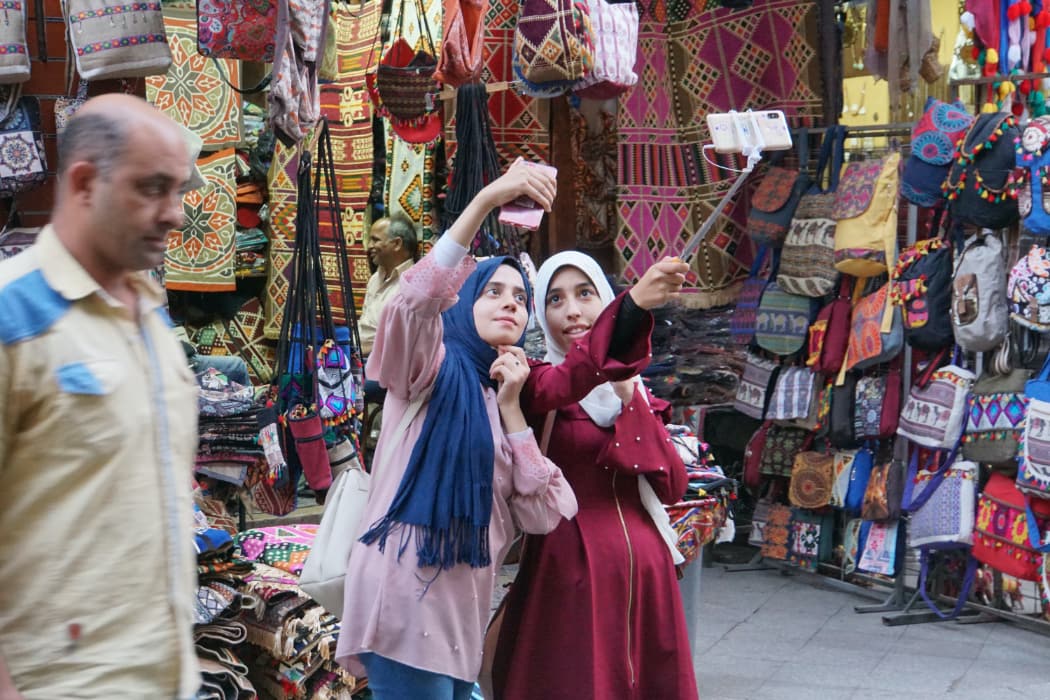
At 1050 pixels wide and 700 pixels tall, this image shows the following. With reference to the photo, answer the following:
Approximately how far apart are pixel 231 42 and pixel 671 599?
6.28ft

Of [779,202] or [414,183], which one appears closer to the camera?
[414,183]

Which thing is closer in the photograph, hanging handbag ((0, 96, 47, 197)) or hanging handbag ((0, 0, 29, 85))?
hanging handbag ((0, 0, 29, 85))

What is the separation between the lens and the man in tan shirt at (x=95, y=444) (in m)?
1.83

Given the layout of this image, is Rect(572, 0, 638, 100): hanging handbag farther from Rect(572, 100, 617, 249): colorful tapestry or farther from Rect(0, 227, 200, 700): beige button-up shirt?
Rect(0, 227, 200, 700): beige button-up shirt

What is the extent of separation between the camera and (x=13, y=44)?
3846 mm

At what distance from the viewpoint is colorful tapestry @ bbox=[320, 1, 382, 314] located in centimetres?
679

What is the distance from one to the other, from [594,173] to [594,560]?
3.61 metres

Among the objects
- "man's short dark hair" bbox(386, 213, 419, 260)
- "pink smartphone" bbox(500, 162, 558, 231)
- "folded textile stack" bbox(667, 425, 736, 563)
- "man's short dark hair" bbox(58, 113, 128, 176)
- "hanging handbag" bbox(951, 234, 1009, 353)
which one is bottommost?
"folded textile stack" bbox(667, 425, 736, 563)

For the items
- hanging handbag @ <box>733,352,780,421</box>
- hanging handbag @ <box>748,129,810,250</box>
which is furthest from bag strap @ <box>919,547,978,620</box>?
hanging handbag @ <box>748,129,810,250</box>

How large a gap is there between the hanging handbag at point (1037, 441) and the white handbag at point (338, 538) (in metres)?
3.18

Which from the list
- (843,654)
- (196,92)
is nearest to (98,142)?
(196,92)

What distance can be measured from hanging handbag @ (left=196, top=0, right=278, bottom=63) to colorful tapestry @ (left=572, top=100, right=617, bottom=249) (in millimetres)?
2930

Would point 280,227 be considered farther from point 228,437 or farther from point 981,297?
point 981,297

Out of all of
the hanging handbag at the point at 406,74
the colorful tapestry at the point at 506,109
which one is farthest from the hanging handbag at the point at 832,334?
the hanging handbag at the point at 406,74
